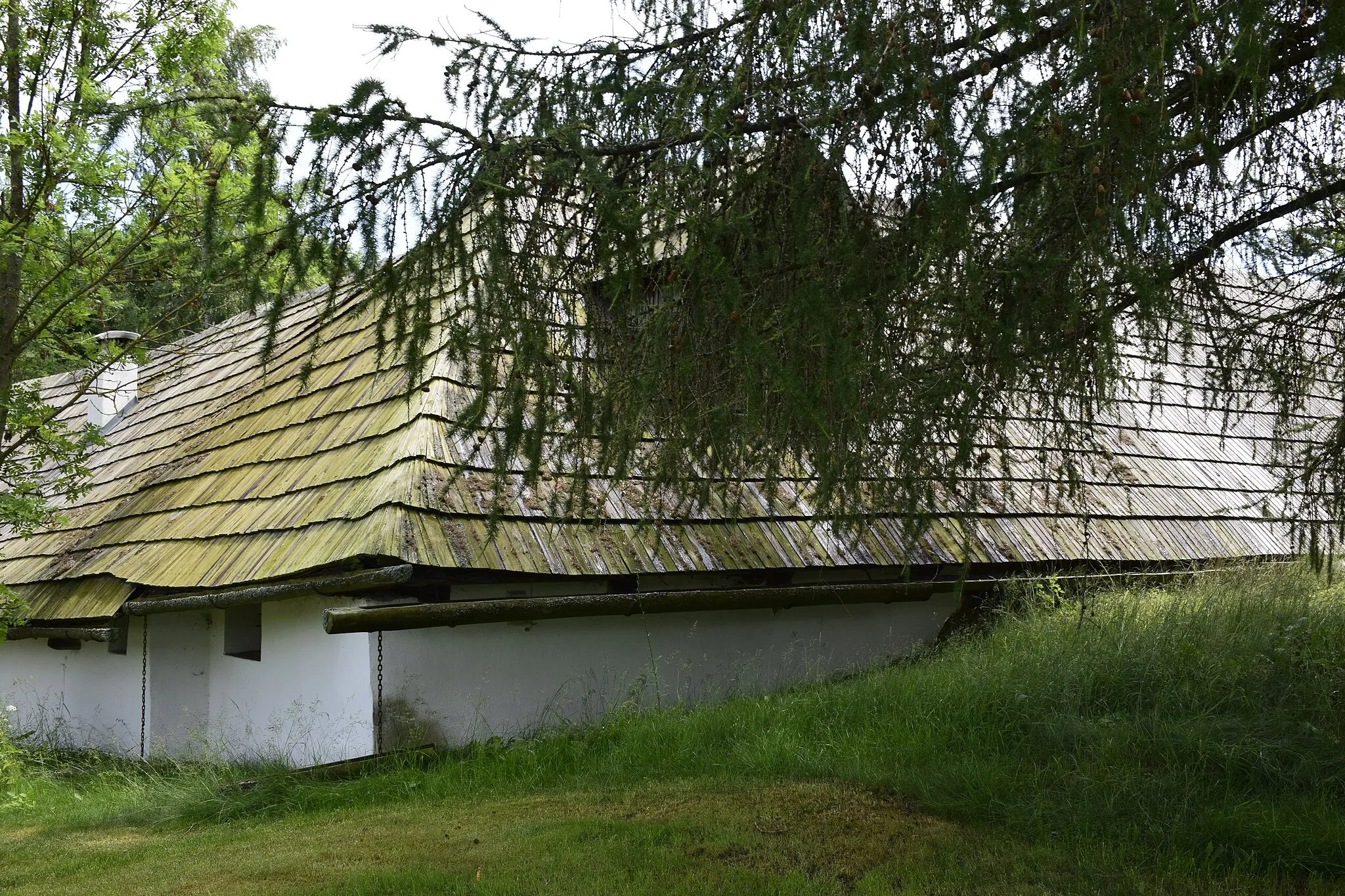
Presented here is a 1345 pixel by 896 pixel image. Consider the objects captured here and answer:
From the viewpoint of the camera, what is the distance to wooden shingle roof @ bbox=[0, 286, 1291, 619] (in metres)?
7.04

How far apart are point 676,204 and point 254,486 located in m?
5.74

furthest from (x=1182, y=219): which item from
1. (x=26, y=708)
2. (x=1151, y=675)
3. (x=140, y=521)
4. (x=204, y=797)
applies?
(x=26, y=708)

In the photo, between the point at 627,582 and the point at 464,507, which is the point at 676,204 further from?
the point at 627,582

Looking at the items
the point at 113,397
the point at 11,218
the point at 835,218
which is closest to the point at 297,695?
the point at 11,218

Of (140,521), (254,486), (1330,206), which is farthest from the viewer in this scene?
(140,521)

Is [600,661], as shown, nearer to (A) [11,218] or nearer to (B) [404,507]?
(B) [404,507]

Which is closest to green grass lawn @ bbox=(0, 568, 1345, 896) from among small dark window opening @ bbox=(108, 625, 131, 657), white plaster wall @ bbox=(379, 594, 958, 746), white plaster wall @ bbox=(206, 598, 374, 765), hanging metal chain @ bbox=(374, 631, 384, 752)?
hanging metal chain @ bbox=(374, 631, 384, 752)

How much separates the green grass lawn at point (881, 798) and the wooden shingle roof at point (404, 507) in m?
0.91

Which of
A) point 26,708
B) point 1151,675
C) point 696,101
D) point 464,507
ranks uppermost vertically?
point 696,101

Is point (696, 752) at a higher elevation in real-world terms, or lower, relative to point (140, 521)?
lower

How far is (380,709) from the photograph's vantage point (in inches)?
276

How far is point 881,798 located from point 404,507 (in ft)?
10.8

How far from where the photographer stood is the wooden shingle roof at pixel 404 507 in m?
7.04

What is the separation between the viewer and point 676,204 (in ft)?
13.6
